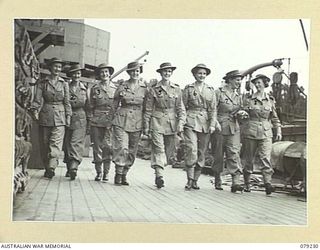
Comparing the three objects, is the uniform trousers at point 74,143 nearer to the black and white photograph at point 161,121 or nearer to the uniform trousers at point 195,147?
the black and white photograph at point 161,121

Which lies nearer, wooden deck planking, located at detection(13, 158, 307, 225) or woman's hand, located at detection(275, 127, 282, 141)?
wooden deck planking, located at detection(13, 158, 307, 225)

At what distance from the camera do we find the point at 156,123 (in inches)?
105

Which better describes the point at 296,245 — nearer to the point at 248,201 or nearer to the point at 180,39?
the point at 248,201

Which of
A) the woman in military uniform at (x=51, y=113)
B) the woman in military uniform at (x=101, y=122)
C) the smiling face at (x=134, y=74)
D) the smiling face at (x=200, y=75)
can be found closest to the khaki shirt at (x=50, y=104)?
the woman in military uniform at (x=51, y=113)

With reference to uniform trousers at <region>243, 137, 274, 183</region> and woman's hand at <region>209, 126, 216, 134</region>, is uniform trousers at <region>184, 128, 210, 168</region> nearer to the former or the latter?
woman's hand at <region>209, 126, 216, 134</region>

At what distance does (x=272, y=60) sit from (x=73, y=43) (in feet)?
2.27

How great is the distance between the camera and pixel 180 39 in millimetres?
2520

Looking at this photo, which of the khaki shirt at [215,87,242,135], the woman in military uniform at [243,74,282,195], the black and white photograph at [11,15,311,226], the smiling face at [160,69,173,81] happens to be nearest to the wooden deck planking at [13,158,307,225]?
the black and white photograph at [11,15,311,226]

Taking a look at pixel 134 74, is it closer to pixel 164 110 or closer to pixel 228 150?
pixel 164 110

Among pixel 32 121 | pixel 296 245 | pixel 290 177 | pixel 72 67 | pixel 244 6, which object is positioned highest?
pixel 244 6

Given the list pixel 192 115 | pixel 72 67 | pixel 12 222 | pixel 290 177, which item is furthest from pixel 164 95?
pixel 12 222

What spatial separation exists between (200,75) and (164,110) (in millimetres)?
203

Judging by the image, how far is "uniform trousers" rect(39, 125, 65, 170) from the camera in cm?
266

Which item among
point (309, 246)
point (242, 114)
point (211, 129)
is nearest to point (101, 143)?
point (211, 129)
